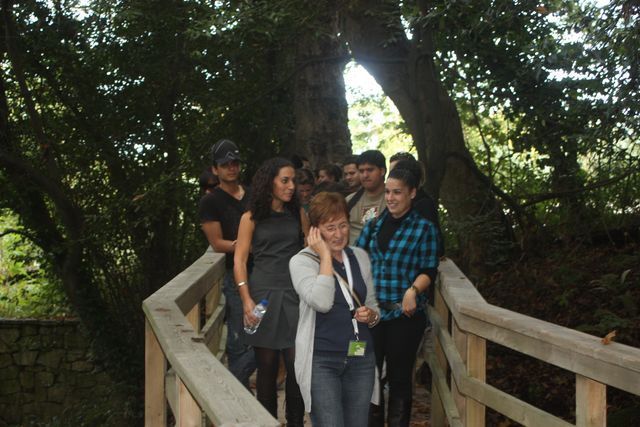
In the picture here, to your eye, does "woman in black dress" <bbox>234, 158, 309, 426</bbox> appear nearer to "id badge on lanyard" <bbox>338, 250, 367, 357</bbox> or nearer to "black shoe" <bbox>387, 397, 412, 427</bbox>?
"black shoe" <bbox>387, 397, 412, 427</bbox>

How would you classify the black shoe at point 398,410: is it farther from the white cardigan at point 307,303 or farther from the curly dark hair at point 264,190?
the curly dark hair at point 264,190

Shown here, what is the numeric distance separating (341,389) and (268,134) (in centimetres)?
1006

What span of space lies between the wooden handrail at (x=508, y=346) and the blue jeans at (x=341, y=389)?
0.61m

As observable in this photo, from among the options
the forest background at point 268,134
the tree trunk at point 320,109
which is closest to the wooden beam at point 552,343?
the forest background at point 268,134

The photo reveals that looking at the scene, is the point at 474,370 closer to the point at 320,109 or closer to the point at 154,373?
the point at 154,373

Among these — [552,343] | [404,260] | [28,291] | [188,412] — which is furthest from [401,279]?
[28,291]

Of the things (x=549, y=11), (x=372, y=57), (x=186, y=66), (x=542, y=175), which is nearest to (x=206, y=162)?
(x=186, y=66)

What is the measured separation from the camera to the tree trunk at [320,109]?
48.1 ft

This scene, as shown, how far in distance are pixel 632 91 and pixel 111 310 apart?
477 inches

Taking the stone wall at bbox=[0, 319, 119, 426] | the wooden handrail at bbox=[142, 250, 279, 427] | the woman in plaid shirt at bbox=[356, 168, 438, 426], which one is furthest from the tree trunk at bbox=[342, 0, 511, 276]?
the stone wall at bbox=[0, 319, 119, 426]

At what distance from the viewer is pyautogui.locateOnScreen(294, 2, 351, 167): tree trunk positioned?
48.1 feet

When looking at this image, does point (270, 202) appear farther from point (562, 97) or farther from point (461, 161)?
point (461, 161)

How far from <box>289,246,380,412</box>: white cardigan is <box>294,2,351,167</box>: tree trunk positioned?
9.37 meters

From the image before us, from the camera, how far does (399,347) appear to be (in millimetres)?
6027
